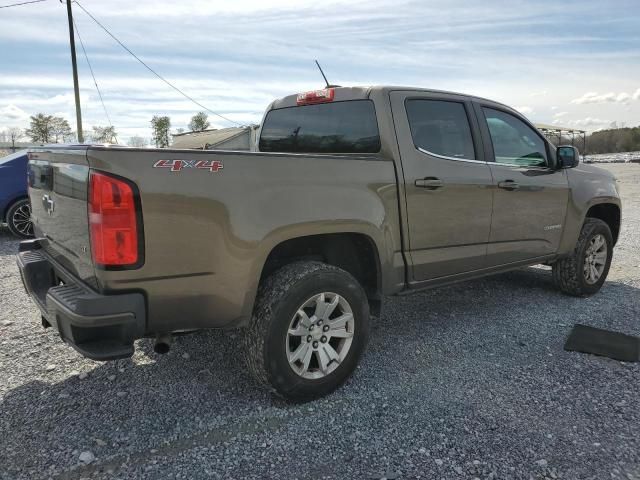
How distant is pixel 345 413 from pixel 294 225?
1.12 meters

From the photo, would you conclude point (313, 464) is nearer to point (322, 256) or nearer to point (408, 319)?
point (322, 256)

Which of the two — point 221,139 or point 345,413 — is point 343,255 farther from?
point 221,139

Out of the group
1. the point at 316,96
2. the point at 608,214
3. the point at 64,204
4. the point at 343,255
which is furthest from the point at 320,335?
the point at 608,214

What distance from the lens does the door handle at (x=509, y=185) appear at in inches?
161

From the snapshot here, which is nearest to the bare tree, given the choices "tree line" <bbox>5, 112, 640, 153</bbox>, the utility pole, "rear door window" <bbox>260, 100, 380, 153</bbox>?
"tree line" <bbox>5, 112, 640, 153</bbox>

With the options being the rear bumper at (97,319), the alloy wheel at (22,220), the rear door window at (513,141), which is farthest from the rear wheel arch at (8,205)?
the rear door window at (513,141)

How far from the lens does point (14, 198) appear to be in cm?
826

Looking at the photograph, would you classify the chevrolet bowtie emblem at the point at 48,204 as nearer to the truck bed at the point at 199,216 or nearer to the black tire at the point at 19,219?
the truck bed at the point at 199,216

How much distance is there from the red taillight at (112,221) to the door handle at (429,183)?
1.91 m

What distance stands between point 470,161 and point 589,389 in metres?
1.77

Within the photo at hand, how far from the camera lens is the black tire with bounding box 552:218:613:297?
5094 millimetres

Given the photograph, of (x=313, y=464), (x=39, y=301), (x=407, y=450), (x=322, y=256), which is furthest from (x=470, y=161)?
(x=39, y=301)

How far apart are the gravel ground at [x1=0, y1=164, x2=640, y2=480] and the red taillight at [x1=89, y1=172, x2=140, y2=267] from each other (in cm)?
101

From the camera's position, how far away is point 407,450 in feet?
8.44
